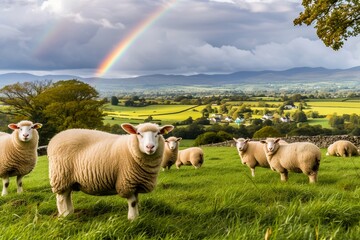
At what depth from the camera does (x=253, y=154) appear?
1307 cm

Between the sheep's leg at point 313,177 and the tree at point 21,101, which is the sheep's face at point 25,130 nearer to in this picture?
the sheep's leg at point 313,177

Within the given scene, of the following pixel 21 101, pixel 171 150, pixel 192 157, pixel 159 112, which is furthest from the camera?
pixel 159 112

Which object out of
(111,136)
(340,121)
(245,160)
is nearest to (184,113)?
(340,121)

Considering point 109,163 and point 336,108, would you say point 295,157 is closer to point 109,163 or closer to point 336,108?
point 109,163

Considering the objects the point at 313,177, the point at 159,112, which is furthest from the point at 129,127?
the point at 159,112

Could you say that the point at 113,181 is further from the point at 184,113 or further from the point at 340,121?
the point at 184,113

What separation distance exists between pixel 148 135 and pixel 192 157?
1054 cm

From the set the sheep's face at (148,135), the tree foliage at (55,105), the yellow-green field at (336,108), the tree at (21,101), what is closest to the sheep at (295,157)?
the sheep's face at (148,135)

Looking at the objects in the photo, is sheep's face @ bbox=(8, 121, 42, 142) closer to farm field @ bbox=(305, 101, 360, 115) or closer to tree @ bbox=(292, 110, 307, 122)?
tree @ bbox=(292, 110, 307, 122)

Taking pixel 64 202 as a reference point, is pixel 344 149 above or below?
below

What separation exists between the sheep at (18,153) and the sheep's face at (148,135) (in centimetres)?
473

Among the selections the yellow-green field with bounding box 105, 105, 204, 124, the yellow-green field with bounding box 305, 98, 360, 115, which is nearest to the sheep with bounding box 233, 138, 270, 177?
the yellow-green field with bounding box 105, 105, 204, 124

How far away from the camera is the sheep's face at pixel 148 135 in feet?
17.2

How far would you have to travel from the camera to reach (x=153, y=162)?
5645 mm
